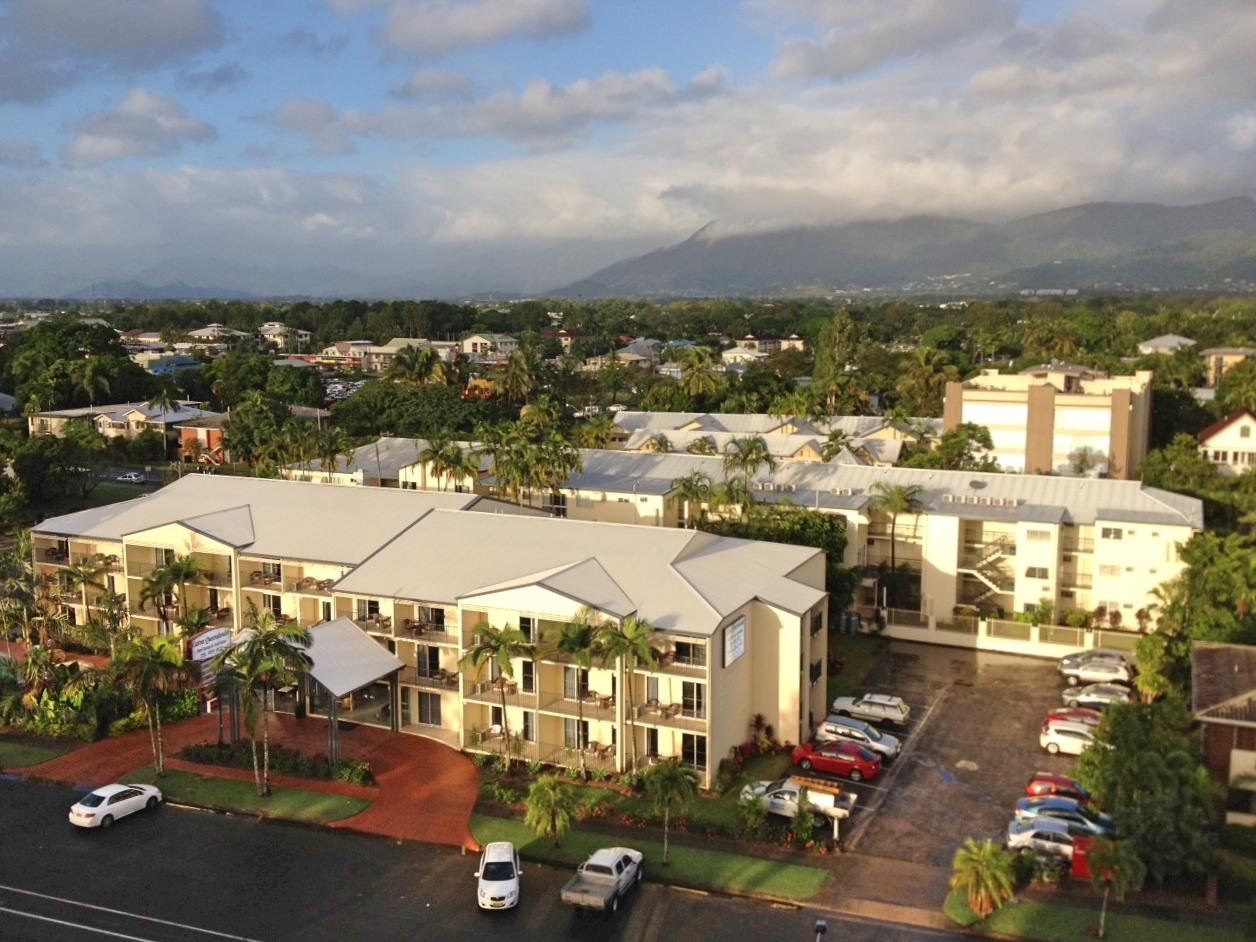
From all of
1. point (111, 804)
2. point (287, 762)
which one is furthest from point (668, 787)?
point (111, 804)

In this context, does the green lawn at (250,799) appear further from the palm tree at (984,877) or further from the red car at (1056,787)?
the red car at (1056,787)

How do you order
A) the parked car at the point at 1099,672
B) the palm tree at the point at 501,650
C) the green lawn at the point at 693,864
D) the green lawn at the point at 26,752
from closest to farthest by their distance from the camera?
the green lawn at the point at 693,864, the palm tree at the point at 501,650, the green lawn at the point at 26,752, the parked car at the point at 1099,672

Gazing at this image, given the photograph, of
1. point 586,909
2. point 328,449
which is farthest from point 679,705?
point 328,449

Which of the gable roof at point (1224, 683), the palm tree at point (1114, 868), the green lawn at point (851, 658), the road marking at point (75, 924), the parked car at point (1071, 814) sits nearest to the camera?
the palm tree at point (1114, 868)

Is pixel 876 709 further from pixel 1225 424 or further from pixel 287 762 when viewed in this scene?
pixel 1225 424

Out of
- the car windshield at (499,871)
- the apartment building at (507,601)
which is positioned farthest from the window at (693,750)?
the car windshield at (499,871)

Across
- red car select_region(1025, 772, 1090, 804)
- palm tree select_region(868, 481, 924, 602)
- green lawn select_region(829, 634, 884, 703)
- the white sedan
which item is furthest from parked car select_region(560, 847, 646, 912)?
palm tree select_region(868, 481, 924, 602)
